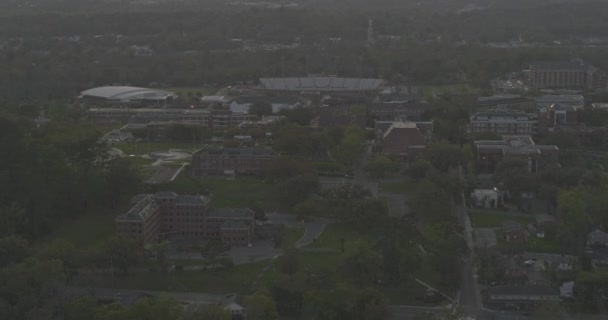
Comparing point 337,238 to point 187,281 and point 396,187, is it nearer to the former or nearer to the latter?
point 187,281

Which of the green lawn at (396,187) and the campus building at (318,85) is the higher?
the green lawn at (396,187)

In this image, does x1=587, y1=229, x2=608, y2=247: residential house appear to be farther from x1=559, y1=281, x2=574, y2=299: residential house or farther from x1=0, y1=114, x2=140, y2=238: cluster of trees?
x1=0, y1=114, x2=140, y2=238: cluster of trees

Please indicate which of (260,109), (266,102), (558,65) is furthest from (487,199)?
(558,65)

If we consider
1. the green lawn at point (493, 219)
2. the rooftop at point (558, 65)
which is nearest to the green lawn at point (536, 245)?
the green lawn at point (493, 219)

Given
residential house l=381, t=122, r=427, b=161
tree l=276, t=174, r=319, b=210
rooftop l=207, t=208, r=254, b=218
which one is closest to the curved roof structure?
residential house l=381, t=122, r=427, b=161

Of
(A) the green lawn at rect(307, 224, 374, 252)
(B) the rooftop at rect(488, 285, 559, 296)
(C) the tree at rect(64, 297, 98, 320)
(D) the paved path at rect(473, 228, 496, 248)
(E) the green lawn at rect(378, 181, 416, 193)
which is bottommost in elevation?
(E) the green lawn at rect(378, 181, 416, 193)

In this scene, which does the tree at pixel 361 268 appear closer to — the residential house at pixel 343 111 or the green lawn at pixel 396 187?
the green lawn at pixel 396 187
